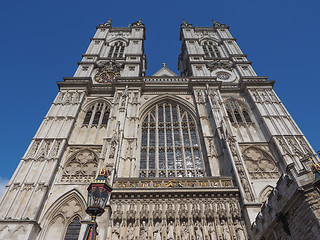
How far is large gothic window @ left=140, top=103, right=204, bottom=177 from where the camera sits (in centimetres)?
1385

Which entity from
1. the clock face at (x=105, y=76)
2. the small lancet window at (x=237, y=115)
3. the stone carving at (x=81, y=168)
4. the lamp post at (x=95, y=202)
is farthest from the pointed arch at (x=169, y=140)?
the lamp post at (x=95, y=202)

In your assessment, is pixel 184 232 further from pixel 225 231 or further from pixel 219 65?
pixel 219 65

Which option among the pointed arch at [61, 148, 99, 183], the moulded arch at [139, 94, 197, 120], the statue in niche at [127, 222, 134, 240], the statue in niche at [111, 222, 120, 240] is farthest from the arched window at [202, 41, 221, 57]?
the statue in niche at [111, 222, 120, 240]

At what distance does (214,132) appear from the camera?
49.0 ft

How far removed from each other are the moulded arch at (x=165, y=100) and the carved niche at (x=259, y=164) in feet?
15.7

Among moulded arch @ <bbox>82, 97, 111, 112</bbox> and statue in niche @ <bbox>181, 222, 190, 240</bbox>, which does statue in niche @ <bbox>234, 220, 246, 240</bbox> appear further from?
moulded arch @ <bbox>82, 97, 111, 112</bbox>

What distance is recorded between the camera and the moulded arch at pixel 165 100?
57.8 ft

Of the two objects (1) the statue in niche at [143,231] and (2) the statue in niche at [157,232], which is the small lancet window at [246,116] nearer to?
(2) the statue in niche at [157,232]

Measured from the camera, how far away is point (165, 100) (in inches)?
747

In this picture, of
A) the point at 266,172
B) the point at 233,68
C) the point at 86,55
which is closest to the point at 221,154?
the point at 266,172

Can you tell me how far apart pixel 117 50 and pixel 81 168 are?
55.4 ft

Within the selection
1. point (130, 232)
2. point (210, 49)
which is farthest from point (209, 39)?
point (130, 232)

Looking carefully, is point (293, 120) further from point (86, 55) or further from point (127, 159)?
point (86, 55)

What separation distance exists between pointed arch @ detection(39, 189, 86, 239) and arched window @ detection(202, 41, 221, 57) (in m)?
20.2
